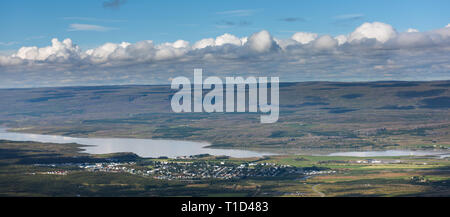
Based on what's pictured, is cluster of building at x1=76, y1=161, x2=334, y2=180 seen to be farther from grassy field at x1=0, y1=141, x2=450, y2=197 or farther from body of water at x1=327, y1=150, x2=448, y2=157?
body of water at x1=327, y1=150, x2=448, y2=157

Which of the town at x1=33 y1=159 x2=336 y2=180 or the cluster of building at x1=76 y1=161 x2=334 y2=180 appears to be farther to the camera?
the cluster of building at x1=76 y1=161 x2=334 y2=180

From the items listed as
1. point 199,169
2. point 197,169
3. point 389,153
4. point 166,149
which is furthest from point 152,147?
point 389,153

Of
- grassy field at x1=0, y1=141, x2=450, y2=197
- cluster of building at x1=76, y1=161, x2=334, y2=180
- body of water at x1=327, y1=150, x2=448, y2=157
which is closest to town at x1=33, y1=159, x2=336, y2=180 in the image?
cluster of building at x1=76, y1=161, x2=334, y2=180

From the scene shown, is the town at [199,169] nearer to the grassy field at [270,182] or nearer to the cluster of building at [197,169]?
the cluster of building at [197,169]

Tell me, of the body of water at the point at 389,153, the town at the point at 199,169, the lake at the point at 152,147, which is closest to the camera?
the town at the point at 199,169

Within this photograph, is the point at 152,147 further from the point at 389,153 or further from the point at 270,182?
the point at 270,182

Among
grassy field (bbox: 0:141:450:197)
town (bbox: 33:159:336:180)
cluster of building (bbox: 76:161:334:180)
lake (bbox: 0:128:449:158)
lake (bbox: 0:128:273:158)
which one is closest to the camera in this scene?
grassy field (bbox: 0:141:450:197)

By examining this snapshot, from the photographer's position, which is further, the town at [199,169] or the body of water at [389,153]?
the body of water at [389,153]

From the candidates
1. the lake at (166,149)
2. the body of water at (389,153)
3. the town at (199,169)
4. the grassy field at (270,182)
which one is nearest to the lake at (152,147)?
the lake at (166,149)

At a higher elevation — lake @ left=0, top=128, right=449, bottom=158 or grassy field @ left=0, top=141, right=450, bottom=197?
grassy field @ left=0, top=141, right=450, bottom=197
